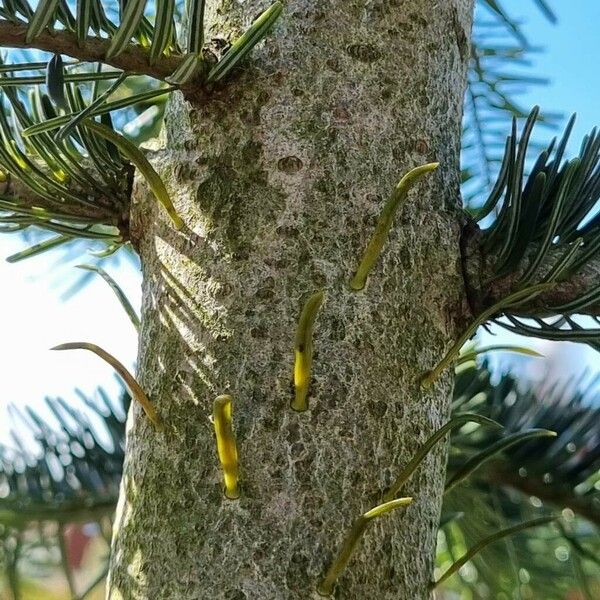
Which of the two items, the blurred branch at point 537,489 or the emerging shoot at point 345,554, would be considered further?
the blurred branch at point 537,489

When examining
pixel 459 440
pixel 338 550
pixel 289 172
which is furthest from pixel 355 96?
pixel 459 440

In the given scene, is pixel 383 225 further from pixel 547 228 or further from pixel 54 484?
pixel 54 484

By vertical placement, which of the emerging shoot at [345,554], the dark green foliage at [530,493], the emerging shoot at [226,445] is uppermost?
the emerging shoot at [226,445]

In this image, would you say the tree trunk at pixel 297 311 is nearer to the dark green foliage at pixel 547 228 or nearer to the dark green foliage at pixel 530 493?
the dark green foliage at pixel 547 228

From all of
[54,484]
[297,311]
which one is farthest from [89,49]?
[54,484]

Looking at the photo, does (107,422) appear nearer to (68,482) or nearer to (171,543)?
(68,482)

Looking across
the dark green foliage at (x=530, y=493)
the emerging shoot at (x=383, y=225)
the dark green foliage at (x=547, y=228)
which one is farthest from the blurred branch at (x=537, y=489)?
the emerging shoot at (x=383, y=225)

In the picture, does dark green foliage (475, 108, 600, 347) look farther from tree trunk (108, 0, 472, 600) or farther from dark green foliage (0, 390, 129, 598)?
dark green foliage (0, 390, 129, 598)

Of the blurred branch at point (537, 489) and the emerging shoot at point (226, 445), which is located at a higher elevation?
the emerging shoot at point (226, 445)
